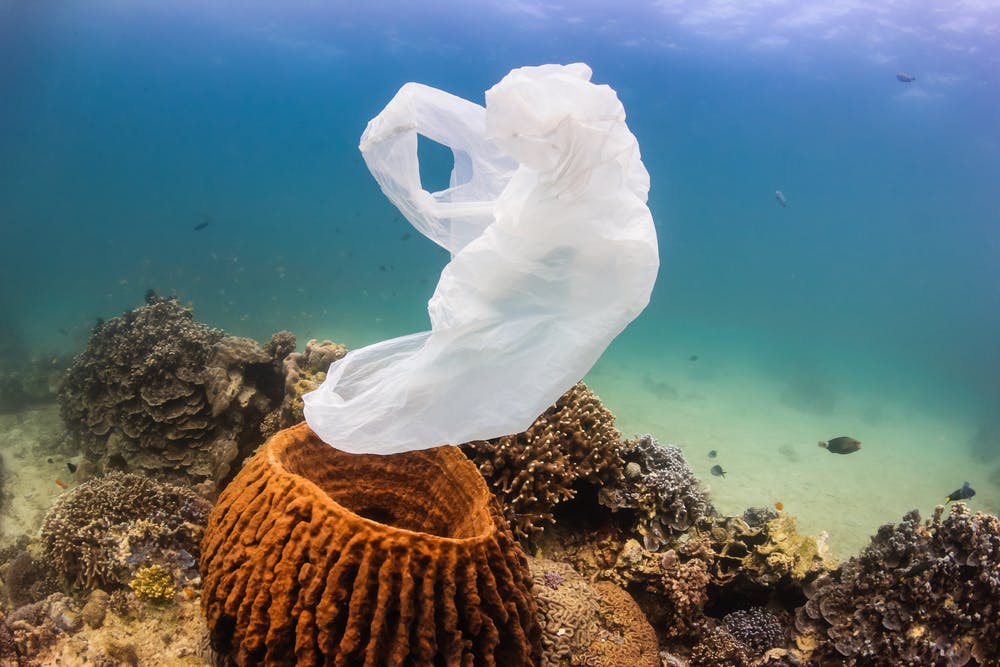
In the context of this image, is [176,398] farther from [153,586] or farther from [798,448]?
[798,448]

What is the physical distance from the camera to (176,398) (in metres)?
6.74

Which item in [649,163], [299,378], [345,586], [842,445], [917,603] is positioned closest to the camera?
[345,586]

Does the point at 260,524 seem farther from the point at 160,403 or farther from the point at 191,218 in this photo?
the point at 191,218

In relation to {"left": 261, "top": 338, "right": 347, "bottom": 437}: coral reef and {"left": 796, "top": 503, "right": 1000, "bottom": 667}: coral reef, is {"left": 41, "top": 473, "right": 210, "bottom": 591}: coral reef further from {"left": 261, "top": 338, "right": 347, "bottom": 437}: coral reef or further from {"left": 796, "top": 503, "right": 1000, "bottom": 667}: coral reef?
{"left": 796, "top": 503, "right": 1000, "bottom": 667}: coral reef

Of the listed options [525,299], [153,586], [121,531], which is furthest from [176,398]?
[525,299]

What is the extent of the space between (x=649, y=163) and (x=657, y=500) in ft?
288

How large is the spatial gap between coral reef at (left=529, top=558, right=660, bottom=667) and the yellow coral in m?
2.24

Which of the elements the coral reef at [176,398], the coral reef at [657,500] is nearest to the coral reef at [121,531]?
the coral reef at [176,398]

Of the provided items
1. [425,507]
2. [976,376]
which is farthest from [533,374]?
[976,376]

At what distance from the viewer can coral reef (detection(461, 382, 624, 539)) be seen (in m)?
4.24

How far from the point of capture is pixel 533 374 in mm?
2330

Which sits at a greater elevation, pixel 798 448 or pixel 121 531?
pixel 121 531

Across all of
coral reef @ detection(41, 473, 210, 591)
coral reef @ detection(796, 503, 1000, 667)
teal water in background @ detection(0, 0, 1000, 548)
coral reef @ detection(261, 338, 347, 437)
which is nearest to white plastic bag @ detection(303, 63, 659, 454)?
coral reef @ detection(41, 473, 210, 591)

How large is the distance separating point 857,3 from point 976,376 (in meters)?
41.9
